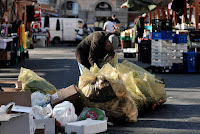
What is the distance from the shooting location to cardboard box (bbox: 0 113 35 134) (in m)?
4.38

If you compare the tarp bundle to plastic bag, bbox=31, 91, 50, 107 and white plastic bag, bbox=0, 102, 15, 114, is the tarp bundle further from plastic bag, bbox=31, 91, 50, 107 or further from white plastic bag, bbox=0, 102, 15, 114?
white plastic bag, bbox=0, 102, 15, 114

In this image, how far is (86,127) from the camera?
5.44 meters

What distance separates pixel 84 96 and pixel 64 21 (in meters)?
Answer: 28.4

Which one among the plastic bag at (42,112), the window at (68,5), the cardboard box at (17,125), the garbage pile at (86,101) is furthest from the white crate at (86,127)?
the window at (68,5)

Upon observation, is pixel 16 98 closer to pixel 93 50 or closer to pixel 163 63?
pixel 93 50

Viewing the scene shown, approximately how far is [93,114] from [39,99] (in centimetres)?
105

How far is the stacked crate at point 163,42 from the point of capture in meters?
13.1

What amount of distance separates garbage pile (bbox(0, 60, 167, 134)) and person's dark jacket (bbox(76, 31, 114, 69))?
42cm

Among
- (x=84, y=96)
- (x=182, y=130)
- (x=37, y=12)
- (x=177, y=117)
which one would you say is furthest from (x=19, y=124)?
(x=37, y=12)

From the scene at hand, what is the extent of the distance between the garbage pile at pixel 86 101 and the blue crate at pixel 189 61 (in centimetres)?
603

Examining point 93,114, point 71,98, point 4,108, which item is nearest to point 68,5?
point 71,98

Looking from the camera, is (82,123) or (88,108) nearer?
(82,123)

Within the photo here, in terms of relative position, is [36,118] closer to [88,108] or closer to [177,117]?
[88,108]

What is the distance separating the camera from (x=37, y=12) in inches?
931
